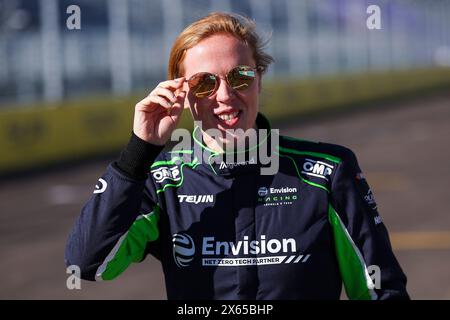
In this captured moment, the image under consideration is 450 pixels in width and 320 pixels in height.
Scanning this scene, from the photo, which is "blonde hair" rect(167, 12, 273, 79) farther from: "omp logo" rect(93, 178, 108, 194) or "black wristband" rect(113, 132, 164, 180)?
"omp logo" rect(93, 178, 108, 194)

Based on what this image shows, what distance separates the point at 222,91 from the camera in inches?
111

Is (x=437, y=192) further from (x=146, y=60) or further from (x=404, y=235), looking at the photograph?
(x=146, y=60)

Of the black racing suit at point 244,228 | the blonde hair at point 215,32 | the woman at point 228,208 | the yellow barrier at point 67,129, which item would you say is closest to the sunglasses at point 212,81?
the woman at point 228,208

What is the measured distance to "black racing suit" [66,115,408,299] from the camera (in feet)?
9.04

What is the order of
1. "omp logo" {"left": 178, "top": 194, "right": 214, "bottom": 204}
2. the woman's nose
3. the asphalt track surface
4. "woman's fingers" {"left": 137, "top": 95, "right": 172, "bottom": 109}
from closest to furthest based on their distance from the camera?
"woman's fingers" {"left": 137, "top": 95, "right": 172, "bottom": 109}
the woman's nose
"omp logo" {"left": 178, "top": 194, "right": 214, "bottom": 204}
the asphalt track surface

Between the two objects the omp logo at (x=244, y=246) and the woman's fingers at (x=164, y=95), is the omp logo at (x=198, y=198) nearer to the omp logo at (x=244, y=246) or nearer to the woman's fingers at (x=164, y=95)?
the omp logo at (x=244, y=246)

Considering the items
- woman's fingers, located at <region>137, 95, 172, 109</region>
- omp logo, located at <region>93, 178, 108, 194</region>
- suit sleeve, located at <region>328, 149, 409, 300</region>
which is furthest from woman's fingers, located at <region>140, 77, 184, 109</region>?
suit sleeve, located at <region>328, 149, 409, 300</region>

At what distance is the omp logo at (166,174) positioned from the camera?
3.00 meters

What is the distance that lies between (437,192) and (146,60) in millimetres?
16577

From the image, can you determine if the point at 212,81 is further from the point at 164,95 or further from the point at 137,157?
the point at 137,157

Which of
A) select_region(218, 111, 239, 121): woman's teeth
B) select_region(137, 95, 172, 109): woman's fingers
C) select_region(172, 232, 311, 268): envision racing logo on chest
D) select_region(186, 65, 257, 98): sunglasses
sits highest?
select_region(186, 65, 257, 98): sunglasses

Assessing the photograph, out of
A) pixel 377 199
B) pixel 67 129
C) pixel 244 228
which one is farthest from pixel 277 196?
pixel 67 129

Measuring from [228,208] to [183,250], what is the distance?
204 millimetres

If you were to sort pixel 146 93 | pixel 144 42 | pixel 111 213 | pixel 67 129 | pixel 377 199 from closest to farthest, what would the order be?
pixel 111 213 → pixel 377 199 → pixel 67 129 → pixel 146 93 → pixel 144 42
